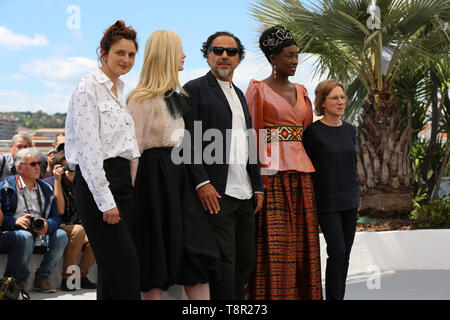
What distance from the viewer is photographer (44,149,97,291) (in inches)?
236

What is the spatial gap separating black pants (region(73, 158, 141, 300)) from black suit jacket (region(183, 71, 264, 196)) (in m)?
0.58

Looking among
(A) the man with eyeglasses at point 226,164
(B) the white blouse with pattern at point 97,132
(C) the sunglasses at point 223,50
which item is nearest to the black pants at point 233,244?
(A) the man with eyeglasses at point 226,164

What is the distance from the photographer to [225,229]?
10.7 feet

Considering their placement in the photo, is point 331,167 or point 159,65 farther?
point 331,167

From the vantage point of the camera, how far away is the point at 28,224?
5.61 metres

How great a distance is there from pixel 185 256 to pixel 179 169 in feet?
1.54

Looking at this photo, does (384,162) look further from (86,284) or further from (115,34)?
(115,34)

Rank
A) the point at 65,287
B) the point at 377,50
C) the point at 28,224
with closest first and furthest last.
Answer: the point at 28,224 → the point at 65,287 → the point at 377,50

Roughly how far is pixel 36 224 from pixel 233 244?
9.90ft

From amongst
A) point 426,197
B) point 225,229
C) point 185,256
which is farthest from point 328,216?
point 426,197

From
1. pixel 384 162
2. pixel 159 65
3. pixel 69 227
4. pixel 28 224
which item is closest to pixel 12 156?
pixel 69 227

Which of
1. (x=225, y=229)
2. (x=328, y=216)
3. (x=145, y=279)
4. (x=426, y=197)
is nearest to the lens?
(x=145, y=279)

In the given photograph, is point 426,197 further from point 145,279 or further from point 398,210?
point 145,279

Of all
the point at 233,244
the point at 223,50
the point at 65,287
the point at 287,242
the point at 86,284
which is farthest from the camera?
the point at 86,284
